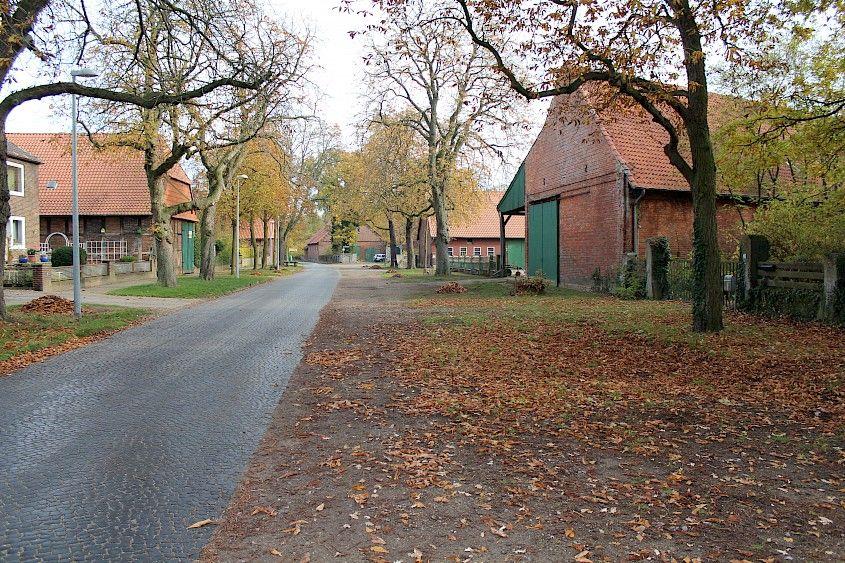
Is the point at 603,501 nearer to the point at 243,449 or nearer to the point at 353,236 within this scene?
the point at 243,449

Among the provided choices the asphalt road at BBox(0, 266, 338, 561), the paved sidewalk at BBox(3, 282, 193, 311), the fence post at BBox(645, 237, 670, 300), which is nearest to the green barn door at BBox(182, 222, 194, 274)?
the paved sidewalk at BBox(3, 282, 193, 311)

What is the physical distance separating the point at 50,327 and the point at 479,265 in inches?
1286

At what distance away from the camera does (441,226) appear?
1436 inches

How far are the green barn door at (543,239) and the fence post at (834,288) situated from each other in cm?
1363

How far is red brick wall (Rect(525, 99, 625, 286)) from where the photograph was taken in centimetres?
2281

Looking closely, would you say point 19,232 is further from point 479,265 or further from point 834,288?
point 834,288

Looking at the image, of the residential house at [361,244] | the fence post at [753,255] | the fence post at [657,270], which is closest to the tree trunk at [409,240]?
the fence post at [657,270]

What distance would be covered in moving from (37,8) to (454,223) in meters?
38.2

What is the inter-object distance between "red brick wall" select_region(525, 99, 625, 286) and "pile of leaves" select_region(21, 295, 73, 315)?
1510cm

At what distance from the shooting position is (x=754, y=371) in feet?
29.0

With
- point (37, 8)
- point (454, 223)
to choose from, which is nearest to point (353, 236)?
point (454, 223)

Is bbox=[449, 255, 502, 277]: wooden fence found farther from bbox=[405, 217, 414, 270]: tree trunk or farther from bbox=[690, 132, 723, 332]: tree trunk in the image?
bbox=[690, 132, 723, 332]: tree trunk

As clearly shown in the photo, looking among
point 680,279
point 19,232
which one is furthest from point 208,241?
point 680,279

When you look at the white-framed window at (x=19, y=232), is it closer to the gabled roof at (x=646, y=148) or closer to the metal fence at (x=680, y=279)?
the gabled roof at (x=646, y=148)
